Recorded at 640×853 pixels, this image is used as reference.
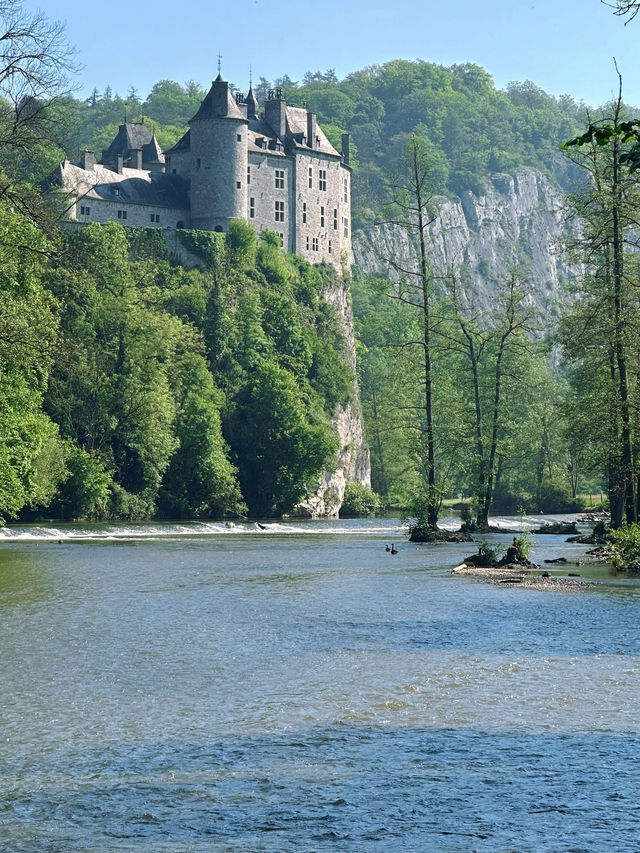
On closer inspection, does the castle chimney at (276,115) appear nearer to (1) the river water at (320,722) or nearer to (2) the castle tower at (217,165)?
(2) the castle tower at (217,165)

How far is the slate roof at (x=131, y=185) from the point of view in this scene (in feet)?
371

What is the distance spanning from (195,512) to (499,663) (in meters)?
68.9

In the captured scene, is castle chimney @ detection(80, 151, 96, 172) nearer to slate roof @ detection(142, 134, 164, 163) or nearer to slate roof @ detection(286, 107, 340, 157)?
slate roof @ detection(142, 134, 164, 163)

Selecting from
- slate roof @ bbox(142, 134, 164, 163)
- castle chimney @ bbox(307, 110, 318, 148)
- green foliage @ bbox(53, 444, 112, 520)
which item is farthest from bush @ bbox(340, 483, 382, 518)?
slate roof @ bbox(142, 134, 164, 163)

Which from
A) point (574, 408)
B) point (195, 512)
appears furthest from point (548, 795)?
point (195, 512)

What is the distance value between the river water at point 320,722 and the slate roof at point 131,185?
284 feet

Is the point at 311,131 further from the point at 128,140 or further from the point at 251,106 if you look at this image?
the point at 128,140

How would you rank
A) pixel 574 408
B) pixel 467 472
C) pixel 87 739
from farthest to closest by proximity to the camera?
pixel 467 472
pixel 574 408
pixel 87 739

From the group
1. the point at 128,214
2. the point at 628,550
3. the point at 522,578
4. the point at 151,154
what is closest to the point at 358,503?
the point at 128,214

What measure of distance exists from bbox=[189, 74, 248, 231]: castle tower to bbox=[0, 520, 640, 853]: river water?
8974cm

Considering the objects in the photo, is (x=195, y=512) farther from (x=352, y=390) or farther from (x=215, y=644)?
(x=215, y=644)

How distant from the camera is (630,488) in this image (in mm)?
47500

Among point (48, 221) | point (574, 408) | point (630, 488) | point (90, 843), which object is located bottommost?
Result: point (90, 843)

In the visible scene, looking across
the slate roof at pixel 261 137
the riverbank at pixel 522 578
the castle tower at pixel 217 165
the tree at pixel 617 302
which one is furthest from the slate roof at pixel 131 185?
the riverbank at pixel 522 578
